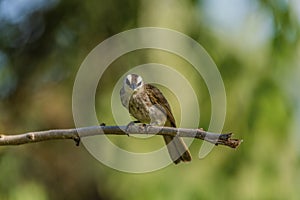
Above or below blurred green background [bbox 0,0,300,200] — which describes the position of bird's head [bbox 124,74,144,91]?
below

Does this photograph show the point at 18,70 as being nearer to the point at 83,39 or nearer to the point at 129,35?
the point at 83,39

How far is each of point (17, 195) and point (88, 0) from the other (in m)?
1.41

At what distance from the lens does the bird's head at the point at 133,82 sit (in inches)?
102

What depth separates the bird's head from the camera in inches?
102

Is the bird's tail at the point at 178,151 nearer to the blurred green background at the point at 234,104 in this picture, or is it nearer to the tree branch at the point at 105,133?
the tree branch at the point at 105,133

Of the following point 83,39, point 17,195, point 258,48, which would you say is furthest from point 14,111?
point 258,48

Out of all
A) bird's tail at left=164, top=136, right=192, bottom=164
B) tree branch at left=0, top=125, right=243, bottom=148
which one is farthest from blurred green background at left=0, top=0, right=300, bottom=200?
tree branch at left=0, top=125, right=243, bottom=148

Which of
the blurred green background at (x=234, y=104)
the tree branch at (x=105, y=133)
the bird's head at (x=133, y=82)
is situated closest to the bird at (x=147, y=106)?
the bird's head at (x=133, y=82)

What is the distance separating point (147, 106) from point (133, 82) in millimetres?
103

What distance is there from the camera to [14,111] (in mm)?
5199

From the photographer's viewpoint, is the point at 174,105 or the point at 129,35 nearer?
the point at 174,105

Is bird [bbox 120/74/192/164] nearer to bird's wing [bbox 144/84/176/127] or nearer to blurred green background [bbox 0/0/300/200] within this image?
bird's wing [bbox 144/84/176/127]

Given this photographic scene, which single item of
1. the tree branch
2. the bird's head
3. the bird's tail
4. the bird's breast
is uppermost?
the bird's head

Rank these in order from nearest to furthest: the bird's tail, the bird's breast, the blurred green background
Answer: the bird's breast
the bird's tail
the blurred green background
